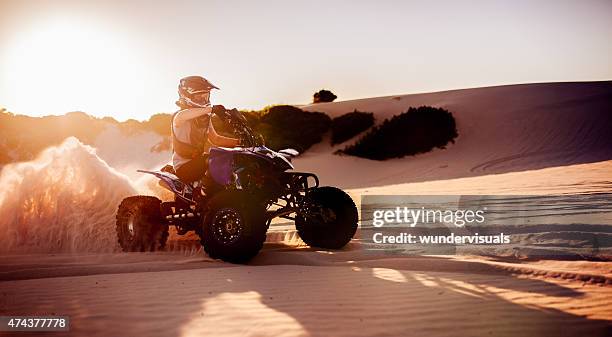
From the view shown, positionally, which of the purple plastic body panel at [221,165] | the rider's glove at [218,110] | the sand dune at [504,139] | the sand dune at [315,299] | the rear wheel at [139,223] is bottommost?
the sand dune at [315,299]

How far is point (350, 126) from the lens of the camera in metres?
30.6

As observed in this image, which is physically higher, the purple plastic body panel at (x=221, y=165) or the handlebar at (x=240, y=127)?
the handlebar at (x=240, y=127)

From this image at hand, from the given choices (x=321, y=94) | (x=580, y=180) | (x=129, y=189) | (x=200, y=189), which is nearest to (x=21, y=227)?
(x=129, y=189)

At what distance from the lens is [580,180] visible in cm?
1311

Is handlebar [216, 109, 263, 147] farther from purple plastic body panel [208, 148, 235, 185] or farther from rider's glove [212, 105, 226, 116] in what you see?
purple plastic body panel [208, 148, 235, 185]

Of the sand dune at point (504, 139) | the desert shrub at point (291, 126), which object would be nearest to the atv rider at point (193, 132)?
the sand dune at point (504, 139)

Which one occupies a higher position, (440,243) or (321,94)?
(321,94)

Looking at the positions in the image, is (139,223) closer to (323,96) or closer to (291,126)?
(291,126)

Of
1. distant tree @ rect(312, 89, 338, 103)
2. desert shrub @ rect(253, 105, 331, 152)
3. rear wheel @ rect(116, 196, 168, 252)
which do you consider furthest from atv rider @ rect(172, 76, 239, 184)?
distant tree @ rect(312, 89, 338, 103)

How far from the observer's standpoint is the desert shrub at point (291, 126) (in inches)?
1179

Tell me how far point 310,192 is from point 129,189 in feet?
11.0

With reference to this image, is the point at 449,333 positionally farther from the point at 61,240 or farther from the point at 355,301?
the point at 61,240

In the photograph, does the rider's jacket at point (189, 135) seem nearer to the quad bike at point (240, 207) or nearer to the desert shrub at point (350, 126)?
the quad bike at point (240, 207)

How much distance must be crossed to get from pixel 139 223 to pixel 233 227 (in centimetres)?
183
